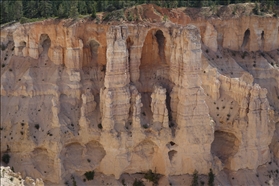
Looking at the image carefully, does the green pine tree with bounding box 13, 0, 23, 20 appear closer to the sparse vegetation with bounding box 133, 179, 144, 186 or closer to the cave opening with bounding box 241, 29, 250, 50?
the sparse vegetation with bounding box 133, 179, 144, 186

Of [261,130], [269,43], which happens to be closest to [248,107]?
[261,130]

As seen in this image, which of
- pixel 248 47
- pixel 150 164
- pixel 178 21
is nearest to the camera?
pixel 150 164

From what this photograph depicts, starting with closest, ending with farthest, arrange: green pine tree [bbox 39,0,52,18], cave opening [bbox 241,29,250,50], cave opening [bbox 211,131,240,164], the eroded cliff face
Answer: the eroded cliff face → cave opening [bbox 211,131,240,164] → green pine tree [bbox 39,0,52,18] → cave opening [bbox 241,29,250,50]

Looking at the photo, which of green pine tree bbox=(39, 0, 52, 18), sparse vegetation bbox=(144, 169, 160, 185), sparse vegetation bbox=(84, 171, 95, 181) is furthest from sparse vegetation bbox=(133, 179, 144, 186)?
green pine tree bbox=(39, 0, 52, 18)

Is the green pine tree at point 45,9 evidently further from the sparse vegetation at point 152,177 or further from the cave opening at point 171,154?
the sparse vegetation at point 152,177

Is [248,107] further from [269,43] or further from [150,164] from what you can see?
[269,43]

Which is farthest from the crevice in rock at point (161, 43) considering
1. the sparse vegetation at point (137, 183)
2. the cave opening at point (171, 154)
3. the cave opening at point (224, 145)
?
the sparse vegetation at point (137, 183)
